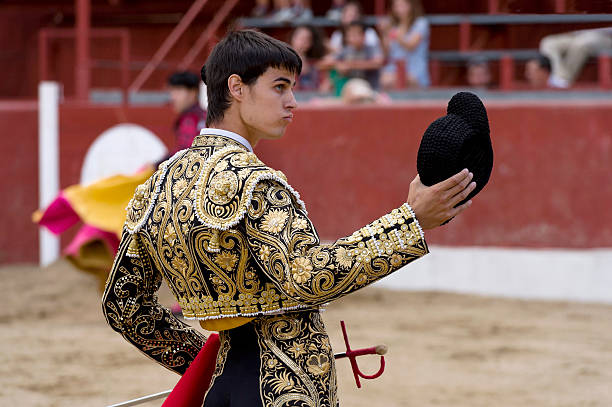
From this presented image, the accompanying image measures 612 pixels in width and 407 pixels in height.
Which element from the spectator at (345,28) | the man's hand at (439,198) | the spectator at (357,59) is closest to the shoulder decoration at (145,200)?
the man's hand at (439,198)

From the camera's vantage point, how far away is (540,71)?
9.93 meters

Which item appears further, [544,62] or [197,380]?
[544,62]

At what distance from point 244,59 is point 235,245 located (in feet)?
1.11

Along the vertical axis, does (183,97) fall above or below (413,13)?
below

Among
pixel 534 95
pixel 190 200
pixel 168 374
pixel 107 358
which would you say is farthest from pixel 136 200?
pixel 534 95

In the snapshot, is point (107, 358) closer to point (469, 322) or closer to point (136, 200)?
point (469, 322)

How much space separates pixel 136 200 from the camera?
1.94 m

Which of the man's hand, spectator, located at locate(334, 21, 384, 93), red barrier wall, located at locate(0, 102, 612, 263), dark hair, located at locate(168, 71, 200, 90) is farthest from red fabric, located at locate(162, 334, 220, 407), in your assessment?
spectator, located at locate(334, 21, 384, 93)

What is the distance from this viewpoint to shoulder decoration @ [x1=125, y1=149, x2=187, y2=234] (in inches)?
74.1

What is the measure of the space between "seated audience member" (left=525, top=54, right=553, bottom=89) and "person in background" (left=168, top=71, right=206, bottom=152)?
15.2 ft

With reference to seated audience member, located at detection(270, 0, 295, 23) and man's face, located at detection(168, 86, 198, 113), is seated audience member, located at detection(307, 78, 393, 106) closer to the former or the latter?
seated audience member, located at detection(270, 0, 295, 23)

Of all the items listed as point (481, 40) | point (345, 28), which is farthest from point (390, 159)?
point (481, 40)

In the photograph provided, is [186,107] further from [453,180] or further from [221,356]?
[453,180]

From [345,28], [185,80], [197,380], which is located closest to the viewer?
[197,380]
